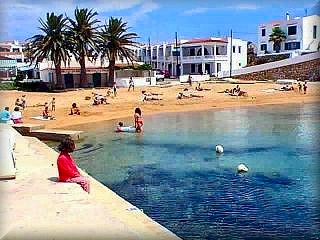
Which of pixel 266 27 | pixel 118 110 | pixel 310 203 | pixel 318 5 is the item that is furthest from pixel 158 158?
pixel 266 27

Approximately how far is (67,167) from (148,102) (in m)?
25.9

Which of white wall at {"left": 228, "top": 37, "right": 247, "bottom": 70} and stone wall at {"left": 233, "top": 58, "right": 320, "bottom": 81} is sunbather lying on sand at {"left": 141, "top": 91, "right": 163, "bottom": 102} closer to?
stone wall at {"left": 233, "top": 58, "right": 320, "bottom": 81}

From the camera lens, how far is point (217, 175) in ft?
43.0

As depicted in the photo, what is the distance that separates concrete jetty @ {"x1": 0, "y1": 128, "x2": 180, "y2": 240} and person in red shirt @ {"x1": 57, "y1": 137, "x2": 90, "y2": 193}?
7.6 inches

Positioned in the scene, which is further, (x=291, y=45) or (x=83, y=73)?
(x=291, y=45)

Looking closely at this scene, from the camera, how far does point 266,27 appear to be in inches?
2621

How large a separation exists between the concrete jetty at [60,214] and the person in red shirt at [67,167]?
19 centimetres

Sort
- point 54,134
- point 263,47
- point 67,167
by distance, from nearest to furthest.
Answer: point 67,167
point 54,134
point 263,47

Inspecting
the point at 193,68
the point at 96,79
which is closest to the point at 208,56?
the point at 193,68

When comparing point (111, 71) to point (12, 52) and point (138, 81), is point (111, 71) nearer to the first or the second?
point (138, 81)

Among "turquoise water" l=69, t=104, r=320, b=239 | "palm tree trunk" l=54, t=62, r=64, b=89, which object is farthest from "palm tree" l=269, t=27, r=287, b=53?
"turquoise water" l=69, t=104, r=320, b=239

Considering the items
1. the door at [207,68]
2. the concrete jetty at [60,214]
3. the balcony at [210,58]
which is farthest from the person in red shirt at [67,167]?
the door at [207,68]

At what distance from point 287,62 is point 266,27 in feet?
54.6

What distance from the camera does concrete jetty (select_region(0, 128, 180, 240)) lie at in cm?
593
